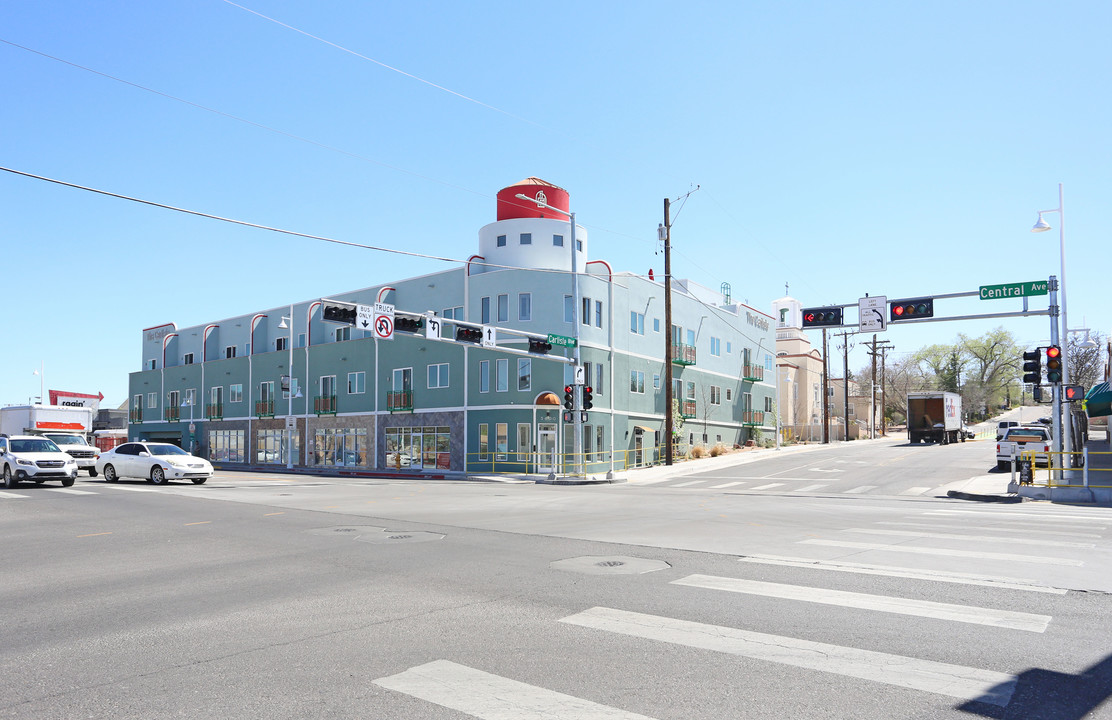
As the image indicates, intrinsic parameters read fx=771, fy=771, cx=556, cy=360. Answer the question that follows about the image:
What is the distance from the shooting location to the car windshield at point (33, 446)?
25.9 meters

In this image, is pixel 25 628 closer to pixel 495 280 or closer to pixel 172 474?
pixel 172 474

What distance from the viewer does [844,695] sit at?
16.1 ft

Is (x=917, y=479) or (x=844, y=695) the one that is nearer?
(x=844, y=695)

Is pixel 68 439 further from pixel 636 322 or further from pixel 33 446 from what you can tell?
pixel 636 322

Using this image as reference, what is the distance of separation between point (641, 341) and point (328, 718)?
41.9 m

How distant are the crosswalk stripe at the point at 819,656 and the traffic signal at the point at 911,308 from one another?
896 inches

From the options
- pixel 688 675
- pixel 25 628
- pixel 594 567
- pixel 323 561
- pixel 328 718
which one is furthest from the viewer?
pixel 323 561

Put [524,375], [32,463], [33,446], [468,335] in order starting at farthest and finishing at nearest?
1. [524,375]
2. [468,335]
3. [33,446]
4. [32,463]

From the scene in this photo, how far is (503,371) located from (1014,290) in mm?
24066

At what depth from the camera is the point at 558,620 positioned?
6949mm

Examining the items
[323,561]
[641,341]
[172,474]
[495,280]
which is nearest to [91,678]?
[323,561]

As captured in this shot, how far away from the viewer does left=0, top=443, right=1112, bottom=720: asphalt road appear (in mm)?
4934

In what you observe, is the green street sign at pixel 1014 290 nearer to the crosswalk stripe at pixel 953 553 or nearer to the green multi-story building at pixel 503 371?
the green multi-story building at pixel 503 371

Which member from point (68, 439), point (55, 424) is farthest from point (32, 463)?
point (55, 424)
